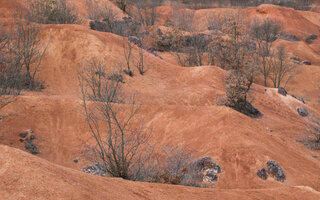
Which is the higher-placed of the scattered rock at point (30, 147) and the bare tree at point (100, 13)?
the bare tree at point (100, 13)

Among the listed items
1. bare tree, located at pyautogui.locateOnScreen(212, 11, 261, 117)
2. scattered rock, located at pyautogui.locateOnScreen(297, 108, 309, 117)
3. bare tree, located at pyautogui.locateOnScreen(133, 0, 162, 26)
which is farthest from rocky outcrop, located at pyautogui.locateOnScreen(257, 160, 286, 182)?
bare tree, located at pyautogui.locateOnScreen(133, 0, 162, 26)

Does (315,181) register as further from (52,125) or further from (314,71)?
(314,71)

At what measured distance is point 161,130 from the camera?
1502cm

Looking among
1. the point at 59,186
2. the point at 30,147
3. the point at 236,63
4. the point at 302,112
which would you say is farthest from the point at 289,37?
the point at 59,186

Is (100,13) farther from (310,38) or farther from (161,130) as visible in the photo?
(310,38)

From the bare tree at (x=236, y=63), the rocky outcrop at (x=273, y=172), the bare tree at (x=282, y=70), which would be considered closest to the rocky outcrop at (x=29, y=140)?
the rocky outcrop at (x=273, y=172)

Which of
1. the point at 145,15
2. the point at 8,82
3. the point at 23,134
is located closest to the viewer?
the point at 23,134

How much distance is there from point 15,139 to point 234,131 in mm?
11835

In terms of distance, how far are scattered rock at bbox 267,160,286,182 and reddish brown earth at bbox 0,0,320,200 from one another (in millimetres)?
297

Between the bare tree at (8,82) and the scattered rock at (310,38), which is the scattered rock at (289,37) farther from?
the bare tree at (8,82)

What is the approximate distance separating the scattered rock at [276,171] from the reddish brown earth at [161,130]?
0.97 feet

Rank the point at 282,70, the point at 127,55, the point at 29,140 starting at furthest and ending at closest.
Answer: the point at 282,70 → the point at 127,55 → the point at 29,140

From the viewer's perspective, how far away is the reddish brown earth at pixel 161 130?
18.7ft

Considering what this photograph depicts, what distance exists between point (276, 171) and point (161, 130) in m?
6.08
